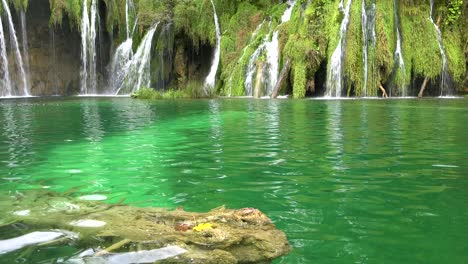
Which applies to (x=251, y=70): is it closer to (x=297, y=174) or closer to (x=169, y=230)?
(x=297, y=174)

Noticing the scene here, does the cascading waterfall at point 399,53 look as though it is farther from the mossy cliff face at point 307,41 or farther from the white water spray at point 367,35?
the white water spray at point 367,35

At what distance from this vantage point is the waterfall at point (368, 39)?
832 inches

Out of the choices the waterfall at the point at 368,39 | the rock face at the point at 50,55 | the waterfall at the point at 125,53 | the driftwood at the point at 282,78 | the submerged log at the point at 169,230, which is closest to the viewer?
the submerged log at the point at 169,230

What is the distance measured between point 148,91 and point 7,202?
21.0 meters

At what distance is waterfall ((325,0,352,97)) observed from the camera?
21.4m

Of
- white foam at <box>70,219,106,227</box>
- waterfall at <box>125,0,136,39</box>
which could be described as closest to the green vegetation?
waterfall at <box>125,0,136,39</box>

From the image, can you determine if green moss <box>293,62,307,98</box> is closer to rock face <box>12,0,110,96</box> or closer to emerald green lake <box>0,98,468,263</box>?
emerald green lake <box>0,98,468,263</box>

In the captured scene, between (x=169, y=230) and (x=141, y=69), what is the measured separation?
27665 millimetres

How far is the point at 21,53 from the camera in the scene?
109 ft

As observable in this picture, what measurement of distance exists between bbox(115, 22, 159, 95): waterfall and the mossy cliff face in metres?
0.42

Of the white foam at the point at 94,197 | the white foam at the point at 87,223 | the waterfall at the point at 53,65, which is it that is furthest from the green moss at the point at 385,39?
the waterfall at the point at 53,65

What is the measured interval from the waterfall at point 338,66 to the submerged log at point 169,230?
18.4m

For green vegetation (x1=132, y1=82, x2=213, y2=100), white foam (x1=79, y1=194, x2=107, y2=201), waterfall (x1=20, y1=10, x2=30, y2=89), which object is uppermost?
waterfall (x1=20, y1=10, x2=30, y2=89)

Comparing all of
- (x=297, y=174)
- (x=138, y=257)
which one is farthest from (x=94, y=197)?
(x=297, y=174)
